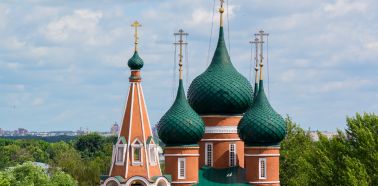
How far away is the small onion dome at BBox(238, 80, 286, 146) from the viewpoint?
41.3 m

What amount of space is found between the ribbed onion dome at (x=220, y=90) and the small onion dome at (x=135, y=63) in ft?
12.5

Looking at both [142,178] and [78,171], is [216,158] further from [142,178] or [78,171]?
[78,171]

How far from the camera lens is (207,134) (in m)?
42.8

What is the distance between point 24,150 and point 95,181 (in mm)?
41647

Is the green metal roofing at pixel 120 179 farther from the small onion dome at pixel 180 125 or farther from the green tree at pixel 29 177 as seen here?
the green tree at pixel 29 177

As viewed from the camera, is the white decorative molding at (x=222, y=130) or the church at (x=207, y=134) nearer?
the church at (x=207, y=134)

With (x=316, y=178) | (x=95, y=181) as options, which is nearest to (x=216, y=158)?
(x=316, y=178)

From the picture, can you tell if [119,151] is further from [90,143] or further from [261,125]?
[90,143]

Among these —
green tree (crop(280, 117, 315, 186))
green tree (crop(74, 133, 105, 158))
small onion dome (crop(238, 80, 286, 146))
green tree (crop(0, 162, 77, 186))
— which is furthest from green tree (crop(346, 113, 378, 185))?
green tree (crop(74, 133, 105, 158))

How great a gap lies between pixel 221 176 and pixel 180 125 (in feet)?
9.50

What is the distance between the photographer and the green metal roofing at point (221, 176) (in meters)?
41.9

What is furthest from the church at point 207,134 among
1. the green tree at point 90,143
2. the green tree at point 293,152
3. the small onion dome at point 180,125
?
the green tree at point 90,143

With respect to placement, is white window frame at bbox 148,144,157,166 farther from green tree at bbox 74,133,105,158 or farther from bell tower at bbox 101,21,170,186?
green tree at bbox 74,133,105,158

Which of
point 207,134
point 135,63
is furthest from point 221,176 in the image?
point 135,63
